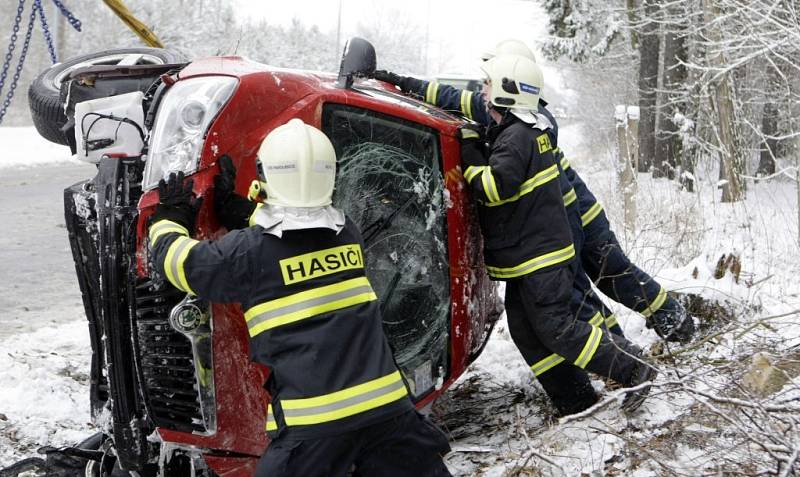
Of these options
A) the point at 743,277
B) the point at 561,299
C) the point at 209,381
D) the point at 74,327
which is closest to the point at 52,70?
the point at 74,327

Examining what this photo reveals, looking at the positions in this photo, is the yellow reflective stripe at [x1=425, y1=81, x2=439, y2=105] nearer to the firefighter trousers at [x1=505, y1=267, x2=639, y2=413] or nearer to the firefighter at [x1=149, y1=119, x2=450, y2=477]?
the firefighter trousers at [x1=505, y1=267, x2=639, y2=413]

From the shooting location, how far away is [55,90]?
4.04m

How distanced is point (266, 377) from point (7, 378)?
6.82 feet

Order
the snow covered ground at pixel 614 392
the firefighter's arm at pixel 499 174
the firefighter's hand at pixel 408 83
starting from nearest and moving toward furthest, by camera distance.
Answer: the snow covered ground at pixel 614 392 → the firefighter's arm at pixel 499 174 → the firefighter's hand at pixel 408 83

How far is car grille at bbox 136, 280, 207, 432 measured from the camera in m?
2.67

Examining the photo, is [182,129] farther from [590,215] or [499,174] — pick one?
[590,215]

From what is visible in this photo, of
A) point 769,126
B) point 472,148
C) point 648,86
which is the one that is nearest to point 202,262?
point 472,148

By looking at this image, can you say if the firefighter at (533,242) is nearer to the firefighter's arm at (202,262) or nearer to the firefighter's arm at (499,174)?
the firefighter's arm at (499,174)

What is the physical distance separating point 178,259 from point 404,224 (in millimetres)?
1375

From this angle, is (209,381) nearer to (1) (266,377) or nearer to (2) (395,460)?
(1) (266,377)

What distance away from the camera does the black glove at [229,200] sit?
2709mm

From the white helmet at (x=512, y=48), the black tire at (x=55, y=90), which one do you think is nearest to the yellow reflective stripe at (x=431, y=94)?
the white helmet at (x=512, y=48)

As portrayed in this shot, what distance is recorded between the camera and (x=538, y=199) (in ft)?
12.6

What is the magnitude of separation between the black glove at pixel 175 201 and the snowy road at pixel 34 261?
3.33 meters
